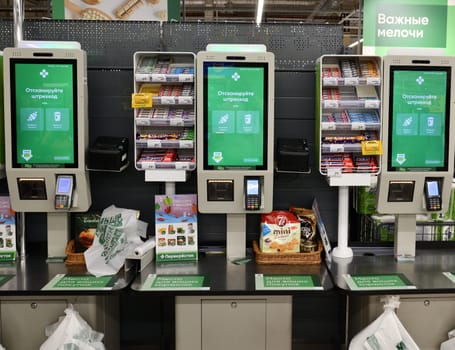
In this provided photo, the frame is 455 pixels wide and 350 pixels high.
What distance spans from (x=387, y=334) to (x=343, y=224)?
2.49 feet

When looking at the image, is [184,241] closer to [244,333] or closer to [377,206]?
[244,333]

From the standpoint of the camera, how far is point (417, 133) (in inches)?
117

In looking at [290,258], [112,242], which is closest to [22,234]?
[112,242]

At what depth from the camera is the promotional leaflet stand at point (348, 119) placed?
9.55 feet

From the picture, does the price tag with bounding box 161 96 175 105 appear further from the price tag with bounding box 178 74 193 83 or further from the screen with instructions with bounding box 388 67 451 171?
the screen with instructions with bounding box 388 67 451 171

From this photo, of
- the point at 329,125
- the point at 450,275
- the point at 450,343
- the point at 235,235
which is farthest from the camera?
the point at 235,235

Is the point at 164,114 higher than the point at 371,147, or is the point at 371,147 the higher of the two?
the point at 164,114

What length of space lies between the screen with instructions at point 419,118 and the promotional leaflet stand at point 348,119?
0.11 m

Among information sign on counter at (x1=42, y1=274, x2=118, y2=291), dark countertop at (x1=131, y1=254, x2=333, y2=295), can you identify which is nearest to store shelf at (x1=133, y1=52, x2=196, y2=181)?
dark countertop at (x1=131, y1=254, x2=333, y2=295)

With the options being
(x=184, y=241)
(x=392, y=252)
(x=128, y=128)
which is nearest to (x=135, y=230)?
(x=184, y=241)

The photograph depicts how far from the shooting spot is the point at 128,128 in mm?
3299

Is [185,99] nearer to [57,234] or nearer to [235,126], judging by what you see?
[235,126]

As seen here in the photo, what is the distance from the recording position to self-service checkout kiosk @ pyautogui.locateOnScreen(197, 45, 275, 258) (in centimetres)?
287

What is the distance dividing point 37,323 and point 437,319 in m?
2.26
